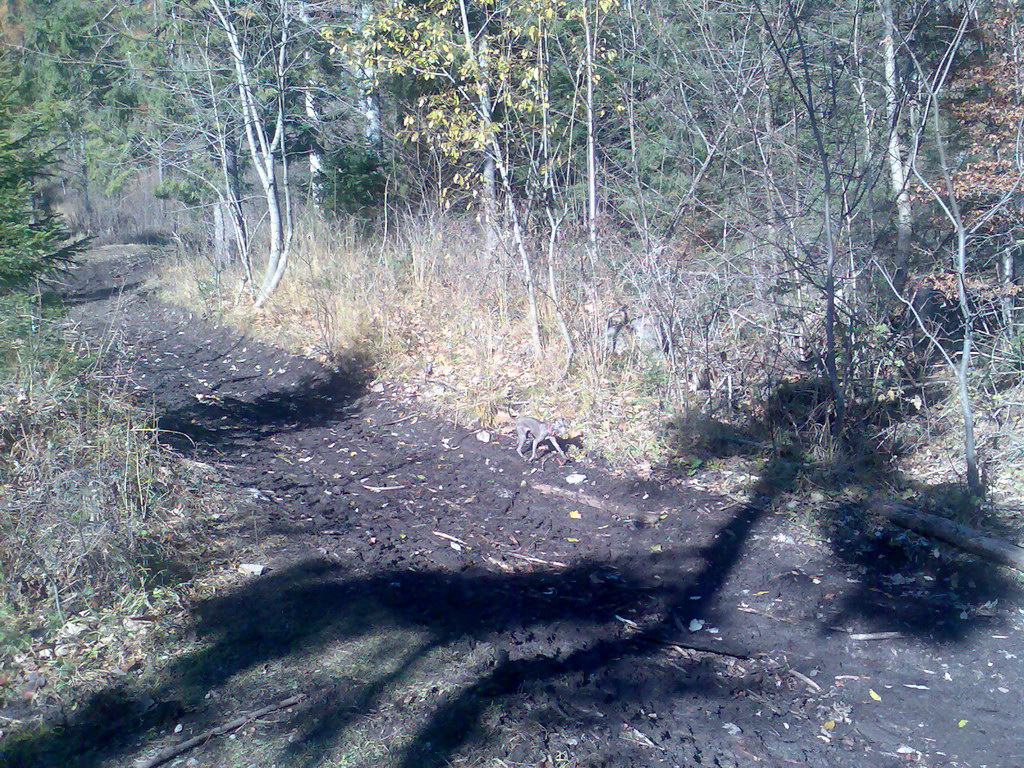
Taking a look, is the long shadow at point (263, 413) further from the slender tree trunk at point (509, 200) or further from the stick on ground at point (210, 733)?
the stick on ground at point (210, 733)

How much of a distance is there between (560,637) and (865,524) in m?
2.67

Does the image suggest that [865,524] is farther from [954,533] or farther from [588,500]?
[588,500]

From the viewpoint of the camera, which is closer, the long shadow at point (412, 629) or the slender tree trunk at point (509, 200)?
the long shadow at point (412, 629)

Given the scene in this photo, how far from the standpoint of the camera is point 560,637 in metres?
3.96

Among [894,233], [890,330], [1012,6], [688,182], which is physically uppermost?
[1012,6]

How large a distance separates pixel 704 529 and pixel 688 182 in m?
5.31

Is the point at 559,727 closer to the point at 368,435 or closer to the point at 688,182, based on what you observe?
the point at 368,435

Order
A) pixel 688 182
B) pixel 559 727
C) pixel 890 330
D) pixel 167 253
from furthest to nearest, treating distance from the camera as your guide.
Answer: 1. pixel 167 253
2. pixel 688 182
3. pixel 890 330
4. pixel 559 727

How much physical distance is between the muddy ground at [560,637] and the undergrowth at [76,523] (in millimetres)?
279

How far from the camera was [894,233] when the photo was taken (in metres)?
8.83

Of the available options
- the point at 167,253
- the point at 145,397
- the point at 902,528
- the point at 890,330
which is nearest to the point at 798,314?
the point at 890,330

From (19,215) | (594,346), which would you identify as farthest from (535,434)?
(19,215)

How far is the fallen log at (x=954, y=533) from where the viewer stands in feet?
15.3

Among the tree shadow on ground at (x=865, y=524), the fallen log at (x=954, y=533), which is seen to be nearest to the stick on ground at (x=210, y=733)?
the tree shadow on ground at (x=865, y=524)
